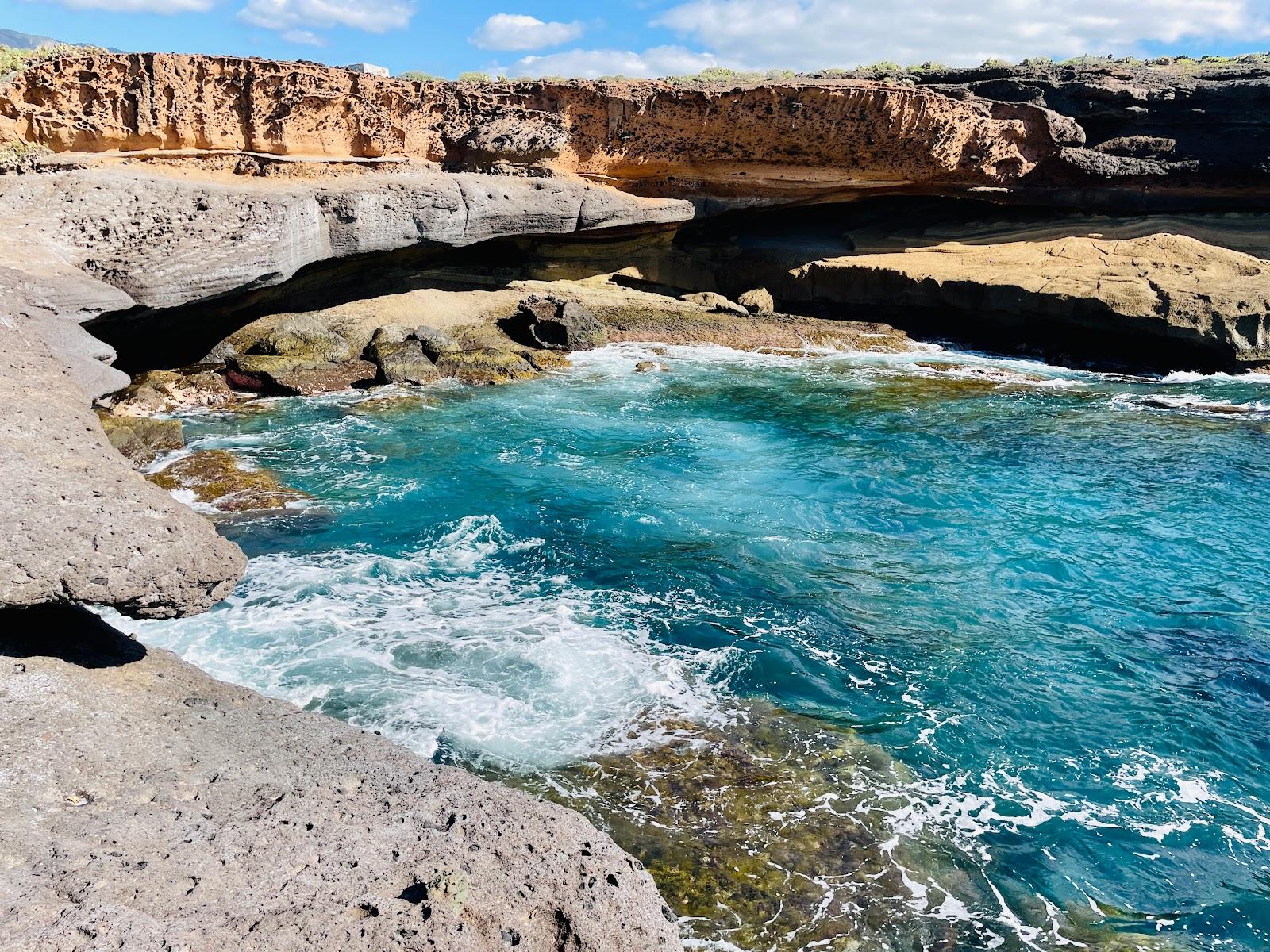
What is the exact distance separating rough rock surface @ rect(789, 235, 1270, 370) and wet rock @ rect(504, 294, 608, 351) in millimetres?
5945

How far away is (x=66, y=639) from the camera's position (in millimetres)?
5281

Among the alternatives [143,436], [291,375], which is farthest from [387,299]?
[143,436]

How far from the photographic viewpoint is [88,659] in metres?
Answer: 5.19

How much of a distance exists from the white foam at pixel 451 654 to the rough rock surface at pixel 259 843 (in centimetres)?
169

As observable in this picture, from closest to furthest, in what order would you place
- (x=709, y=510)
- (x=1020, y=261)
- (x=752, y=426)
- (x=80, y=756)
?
(x=80, y=756) < (x=709, y=510) < (x=752, y=426) < (x=1020, y=261)

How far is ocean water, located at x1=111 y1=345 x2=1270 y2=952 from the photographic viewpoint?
5465 millimetres

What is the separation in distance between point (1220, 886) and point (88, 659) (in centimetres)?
666

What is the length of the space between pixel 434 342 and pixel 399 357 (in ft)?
2.96

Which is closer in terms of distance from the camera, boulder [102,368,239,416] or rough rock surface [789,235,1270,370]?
boulder [102,368,239,416]

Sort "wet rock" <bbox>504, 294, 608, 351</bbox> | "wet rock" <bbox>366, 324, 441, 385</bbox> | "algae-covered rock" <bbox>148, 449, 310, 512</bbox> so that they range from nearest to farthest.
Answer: "algae-covered rock" <bbox>148, 449, 310, 512</bbox>, "wet rock" <bbox>366, 324, 441, 385</bbox>, "wet rock" <bbox>504, 294, 608, 351</bbox>

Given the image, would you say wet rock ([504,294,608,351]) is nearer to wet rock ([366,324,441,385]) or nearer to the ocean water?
wet rock ([366,324,441,385])

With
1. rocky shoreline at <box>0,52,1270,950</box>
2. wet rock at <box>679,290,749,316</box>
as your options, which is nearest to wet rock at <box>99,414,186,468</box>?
rocky shoreline at <box>0,52,1270,950</box>

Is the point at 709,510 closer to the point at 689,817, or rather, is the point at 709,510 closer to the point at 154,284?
the point at 689,817

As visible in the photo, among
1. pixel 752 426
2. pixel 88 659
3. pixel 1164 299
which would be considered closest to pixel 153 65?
pixel 752 426
